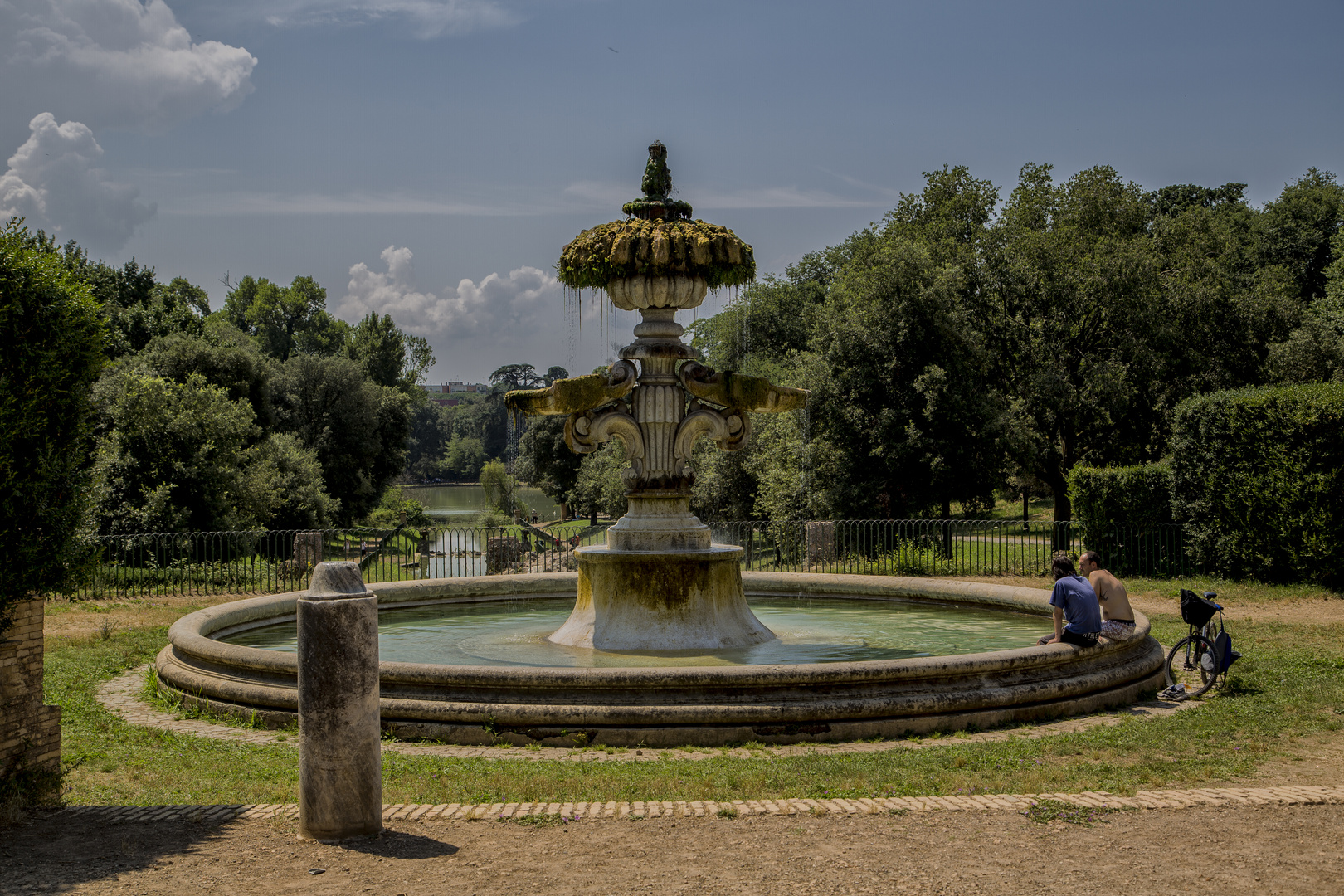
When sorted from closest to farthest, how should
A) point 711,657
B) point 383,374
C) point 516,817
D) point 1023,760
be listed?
point 516,817, point 1023,760, point 711,657, point 383,374

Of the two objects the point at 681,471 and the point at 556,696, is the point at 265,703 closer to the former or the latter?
the point at 556,696

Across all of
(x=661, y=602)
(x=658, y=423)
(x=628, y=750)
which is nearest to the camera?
(x=628, y=750)

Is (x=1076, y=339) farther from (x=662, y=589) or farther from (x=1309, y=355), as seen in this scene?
(x=662, y=589)

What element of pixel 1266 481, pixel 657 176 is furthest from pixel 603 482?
pixel 657 176

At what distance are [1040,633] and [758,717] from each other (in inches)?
232

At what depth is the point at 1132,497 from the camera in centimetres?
2325

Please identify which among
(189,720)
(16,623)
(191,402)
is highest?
(191,402)

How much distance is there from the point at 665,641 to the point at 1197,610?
527 centimetres

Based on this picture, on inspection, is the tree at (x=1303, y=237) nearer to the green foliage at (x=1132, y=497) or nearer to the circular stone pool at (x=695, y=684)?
the green foliage at (x=1132, y=497)

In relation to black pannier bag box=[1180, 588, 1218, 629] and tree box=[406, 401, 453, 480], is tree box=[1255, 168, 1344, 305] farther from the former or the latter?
tree box=[406, 401, 453, 480]

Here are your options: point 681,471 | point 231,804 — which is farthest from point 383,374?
point 231,804

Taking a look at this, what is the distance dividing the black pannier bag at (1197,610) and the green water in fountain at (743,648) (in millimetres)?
1655

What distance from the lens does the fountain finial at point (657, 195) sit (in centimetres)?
1180

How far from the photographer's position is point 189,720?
977 centimetres
